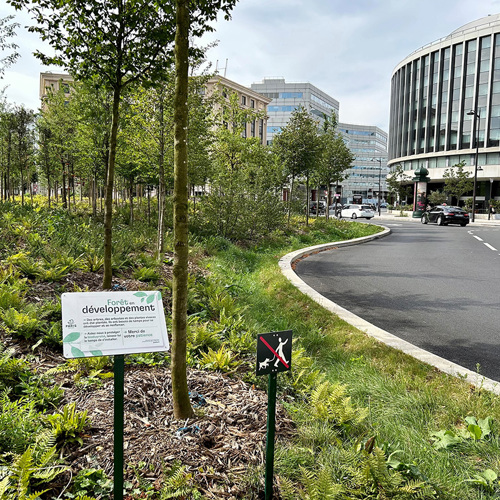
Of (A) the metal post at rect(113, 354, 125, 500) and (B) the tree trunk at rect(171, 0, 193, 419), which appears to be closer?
(A) the metal post at rect(113, 354, 125, 500)

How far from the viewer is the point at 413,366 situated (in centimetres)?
459

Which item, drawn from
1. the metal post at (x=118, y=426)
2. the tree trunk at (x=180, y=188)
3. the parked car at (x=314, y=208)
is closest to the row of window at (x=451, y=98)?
the parked car at (x=314, y=208)

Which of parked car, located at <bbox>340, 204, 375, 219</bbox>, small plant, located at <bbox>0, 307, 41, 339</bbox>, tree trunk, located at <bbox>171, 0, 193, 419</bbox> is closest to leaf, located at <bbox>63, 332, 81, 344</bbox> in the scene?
tree trunk, located at <bbox>171, 0, 193, 419</bbox>

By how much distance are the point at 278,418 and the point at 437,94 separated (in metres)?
71.4

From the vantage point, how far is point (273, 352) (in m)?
2.55

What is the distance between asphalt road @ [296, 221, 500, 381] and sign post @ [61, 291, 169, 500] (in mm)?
3720

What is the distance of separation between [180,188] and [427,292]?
720 centimetres

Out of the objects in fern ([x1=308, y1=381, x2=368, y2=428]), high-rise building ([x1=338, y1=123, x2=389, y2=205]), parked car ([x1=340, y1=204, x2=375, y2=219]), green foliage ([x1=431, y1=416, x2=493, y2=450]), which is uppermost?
high-rise building ([x1=338, y1=123, x2=389, y2=205])

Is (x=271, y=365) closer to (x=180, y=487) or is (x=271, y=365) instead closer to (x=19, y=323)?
(x=180, y=487)

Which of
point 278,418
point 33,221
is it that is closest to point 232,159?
point 33,221

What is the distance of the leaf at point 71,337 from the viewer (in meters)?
2.11

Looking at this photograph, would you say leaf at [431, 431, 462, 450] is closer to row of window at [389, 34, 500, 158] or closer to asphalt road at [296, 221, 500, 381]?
asphalt road at [296, 221, 500, 381]

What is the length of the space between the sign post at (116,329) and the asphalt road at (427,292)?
146 inches

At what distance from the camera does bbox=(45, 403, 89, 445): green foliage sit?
272 centimetres
